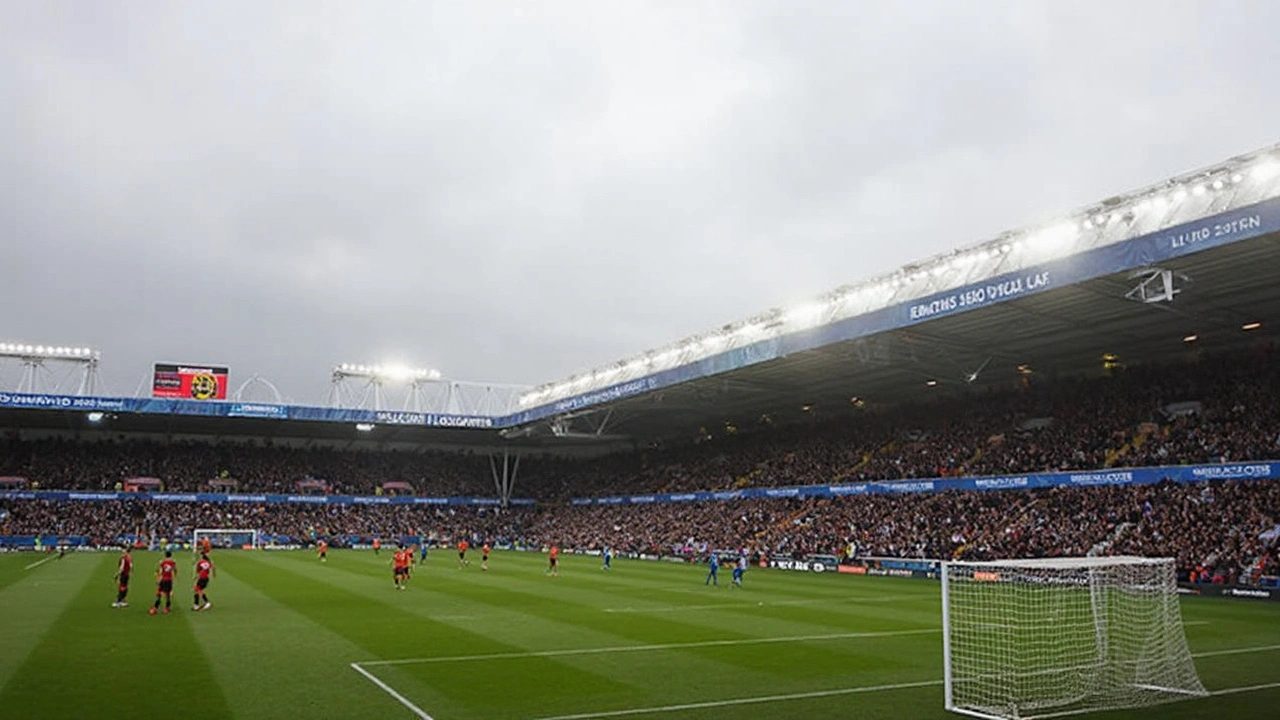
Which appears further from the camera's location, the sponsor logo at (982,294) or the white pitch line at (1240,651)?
the sponsor logo at (982,294)

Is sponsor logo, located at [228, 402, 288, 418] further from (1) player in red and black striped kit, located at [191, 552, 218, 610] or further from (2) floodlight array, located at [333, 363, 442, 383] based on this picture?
(1) player in red and black striped kit, located at [191, 552, 218, 610]

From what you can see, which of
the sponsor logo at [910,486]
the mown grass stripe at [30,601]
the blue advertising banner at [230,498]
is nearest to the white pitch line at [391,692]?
the mown grass stripe at [30,601]

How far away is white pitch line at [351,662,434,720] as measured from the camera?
11.6 meters

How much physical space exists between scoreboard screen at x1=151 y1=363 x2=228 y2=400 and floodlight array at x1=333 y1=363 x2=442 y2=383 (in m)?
10.2

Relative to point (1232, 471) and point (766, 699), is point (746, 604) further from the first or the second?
point (1232, 471)

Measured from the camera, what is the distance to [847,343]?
129 feet

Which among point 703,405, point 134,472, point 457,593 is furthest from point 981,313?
point 134,472

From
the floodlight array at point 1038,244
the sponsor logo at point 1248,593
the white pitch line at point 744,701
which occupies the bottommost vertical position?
the white pitch line at point 744,701

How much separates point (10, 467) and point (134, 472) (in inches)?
287

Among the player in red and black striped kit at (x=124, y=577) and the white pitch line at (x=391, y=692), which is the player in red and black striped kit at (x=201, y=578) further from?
the white pitch line at (x=391, y=692)

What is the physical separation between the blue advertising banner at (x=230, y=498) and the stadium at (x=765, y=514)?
9.9 inches

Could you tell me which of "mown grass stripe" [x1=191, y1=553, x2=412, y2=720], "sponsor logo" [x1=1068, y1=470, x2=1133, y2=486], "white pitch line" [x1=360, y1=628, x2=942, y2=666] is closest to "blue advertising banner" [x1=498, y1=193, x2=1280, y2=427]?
"sponsor logo" [x1=1068, y1=470, x2=1133, y2=486]

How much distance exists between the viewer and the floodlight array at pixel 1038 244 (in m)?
25.3

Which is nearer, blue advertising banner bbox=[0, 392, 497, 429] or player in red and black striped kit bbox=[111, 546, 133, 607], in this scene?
player in red and black striped kit bbox=[111, 546, 133, 607]
